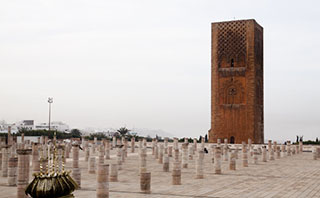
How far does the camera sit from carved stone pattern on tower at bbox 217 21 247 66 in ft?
139

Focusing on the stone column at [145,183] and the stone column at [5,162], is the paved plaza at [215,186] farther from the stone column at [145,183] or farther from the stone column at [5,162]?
the stone column at [5,162]

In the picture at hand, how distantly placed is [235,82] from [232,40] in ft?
13.7

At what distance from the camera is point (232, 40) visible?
42625 millimetres


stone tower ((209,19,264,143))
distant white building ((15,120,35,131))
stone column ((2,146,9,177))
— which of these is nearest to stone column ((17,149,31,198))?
stone column ((2,146,9,177))

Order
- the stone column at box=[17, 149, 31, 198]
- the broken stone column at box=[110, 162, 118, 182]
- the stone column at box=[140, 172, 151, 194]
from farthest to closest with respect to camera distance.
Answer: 1. the broken stone column at box=[110, 162, 118, 182]
2. the stone column at box=[140, 172, 151, 194]
3. the stone column at box=[17, 149, 31, 198]

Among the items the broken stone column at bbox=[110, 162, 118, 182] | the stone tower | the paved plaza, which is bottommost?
the paved plaza

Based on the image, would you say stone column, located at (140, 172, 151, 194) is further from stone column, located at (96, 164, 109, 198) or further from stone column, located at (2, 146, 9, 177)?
stone column, located at (2, 146, 9, 177)

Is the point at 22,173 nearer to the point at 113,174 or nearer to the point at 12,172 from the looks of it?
the point at 12,172

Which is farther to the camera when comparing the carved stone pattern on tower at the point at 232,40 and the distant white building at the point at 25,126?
the distant white building at the point at 25,126

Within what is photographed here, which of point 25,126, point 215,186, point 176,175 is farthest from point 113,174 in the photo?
point 25,126

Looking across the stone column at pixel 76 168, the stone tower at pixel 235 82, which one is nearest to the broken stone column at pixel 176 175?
the stone column at pixel 76 168

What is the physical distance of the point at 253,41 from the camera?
42.1m

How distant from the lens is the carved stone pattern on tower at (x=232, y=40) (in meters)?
42.4

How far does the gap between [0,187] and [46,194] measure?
793 cm
